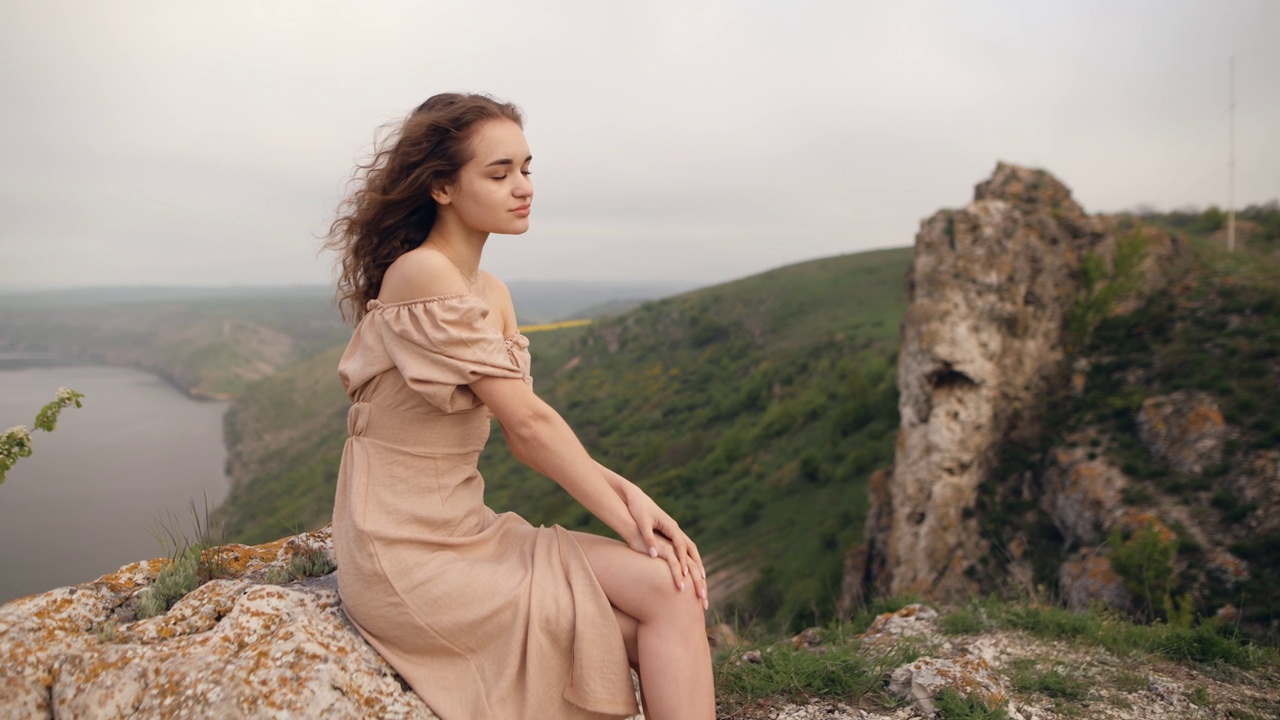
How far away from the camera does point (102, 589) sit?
2674 mm

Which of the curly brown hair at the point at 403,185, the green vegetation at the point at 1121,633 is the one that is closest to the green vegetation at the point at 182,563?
the curly brown hair at the point at 403,185

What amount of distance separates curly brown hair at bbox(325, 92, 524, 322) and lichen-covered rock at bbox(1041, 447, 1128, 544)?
11867 mm

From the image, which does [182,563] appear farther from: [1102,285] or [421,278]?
[1102,285]

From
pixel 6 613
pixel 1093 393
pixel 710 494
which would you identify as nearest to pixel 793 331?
pixel 710 494

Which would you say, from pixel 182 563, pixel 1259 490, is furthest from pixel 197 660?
pixel 1259 490

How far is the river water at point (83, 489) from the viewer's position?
4.87 metres

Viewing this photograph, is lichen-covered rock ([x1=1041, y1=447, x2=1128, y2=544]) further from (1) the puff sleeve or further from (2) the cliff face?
(1) the puff sleeve

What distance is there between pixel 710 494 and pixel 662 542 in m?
32.4

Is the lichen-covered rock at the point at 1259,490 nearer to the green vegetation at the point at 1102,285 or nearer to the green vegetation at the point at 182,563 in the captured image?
the green vegetation at the point at 1102,285

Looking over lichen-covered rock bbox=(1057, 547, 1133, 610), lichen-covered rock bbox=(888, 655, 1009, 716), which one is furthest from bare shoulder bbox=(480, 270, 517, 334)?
lichen-covered rock bbox=(1057, 547, 1133, 610)

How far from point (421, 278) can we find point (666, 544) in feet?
3.96

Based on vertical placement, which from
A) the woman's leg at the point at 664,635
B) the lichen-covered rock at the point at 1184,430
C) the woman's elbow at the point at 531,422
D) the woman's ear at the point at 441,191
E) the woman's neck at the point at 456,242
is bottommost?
the lichen-covered rock at the point at 1184,430

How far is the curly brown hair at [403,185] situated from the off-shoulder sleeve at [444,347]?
44cm

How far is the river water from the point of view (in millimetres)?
4871
